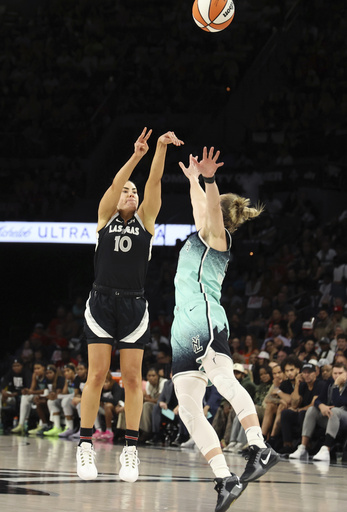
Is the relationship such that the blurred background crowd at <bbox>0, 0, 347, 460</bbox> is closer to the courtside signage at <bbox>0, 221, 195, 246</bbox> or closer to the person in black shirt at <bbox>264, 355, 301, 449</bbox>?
the courtside signage at <bbox>0, 221, 195, 246</bbox>

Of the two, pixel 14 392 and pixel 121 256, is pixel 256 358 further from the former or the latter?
pixel 121 256

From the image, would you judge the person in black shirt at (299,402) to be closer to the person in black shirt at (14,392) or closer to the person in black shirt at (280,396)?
the person in black shirt at (280,396)

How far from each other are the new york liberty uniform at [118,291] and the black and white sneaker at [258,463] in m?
1.54

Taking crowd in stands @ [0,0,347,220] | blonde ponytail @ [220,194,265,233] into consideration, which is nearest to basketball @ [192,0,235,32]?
blonde ponytail @ [220,194,265,233]

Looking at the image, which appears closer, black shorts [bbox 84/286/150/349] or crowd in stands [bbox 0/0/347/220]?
black shorts [bbox 84/286/150/349]

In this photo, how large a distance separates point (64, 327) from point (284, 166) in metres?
6.66

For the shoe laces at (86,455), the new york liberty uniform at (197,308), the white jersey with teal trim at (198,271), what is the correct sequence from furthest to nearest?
the shoe laces at (86,455) < the white jersey with teal trim at (198,271) < the new york liberty uniform at (197,308)

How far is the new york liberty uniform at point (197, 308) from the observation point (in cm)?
593

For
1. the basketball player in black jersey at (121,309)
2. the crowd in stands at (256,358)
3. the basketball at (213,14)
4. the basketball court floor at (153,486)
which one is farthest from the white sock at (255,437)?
the crowd in stands at (256,358)

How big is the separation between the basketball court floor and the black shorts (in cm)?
124

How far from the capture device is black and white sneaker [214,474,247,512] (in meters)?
5.57

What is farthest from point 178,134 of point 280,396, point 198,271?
point 198,271

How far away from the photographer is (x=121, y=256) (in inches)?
270

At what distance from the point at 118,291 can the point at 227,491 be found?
195 centimetres
